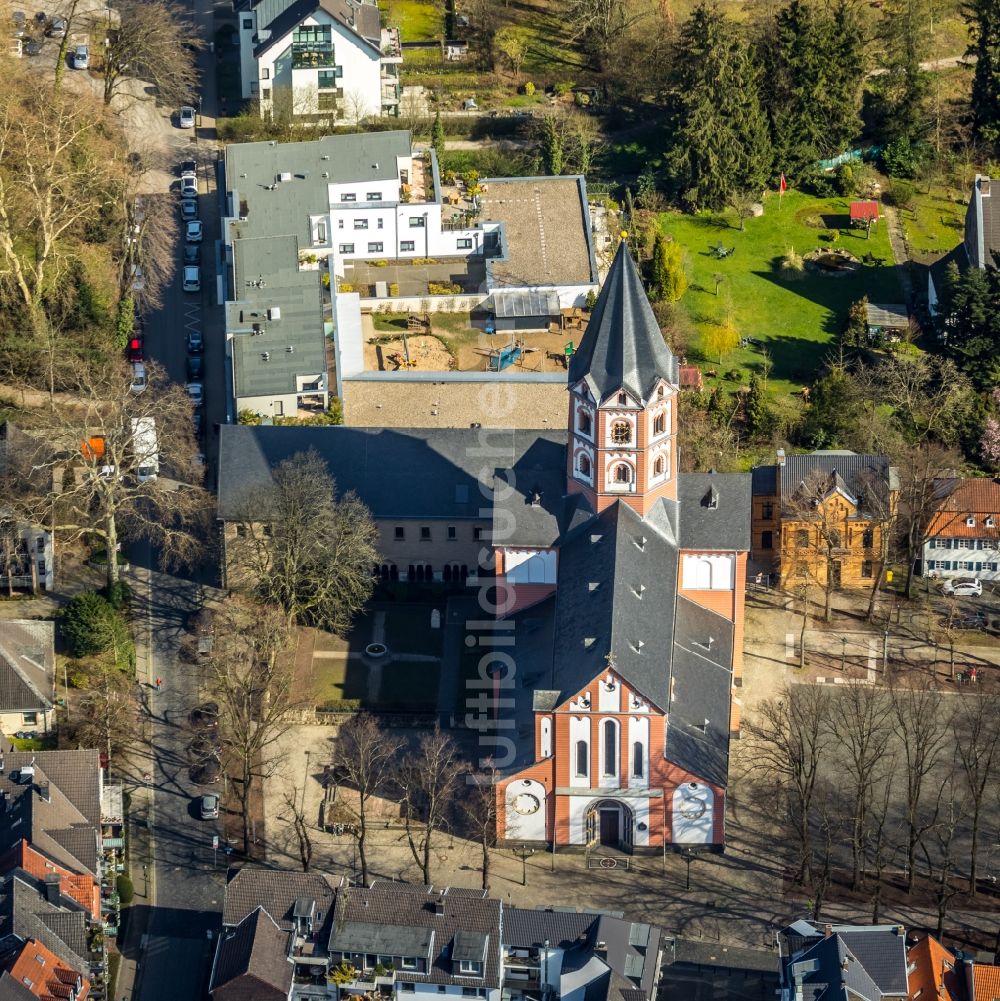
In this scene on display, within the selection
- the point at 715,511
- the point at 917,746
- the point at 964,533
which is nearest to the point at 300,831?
the point at 715,511

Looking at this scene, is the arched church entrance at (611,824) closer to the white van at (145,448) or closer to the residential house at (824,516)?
the residential house at (824,516)

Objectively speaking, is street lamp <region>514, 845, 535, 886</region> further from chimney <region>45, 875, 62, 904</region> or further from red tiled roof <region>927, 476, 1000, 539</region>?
red tiled roof <region>927, 476, 1000, 539</region>

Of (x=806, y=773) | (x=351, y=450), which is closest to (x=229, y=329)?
(x=351, y=450)

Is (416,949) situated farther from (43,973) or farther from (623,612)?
(623,612)

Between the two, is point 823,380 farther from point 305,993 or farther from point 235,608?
point 305,993

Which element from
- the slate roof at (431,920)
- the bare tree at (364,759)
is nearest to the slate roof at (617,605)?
the bare tree at (364,759)

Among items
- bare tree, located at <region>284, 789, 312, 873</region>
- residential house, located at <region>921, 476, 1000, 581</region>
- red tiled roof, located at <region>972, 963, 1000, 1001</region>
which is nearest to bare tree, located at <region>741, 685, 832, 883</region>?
red tiled roof, located at <region>972, 963, 1000, 1001</region>
